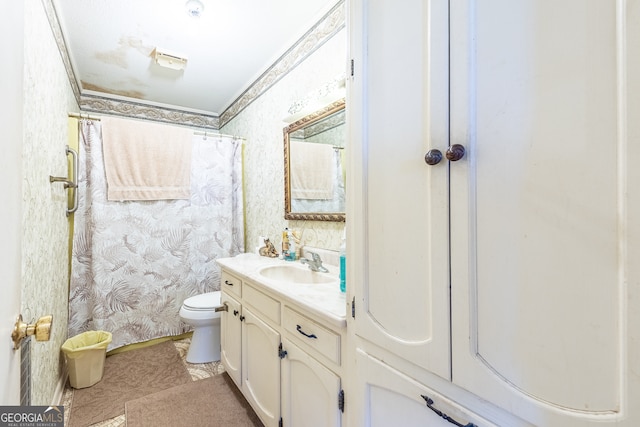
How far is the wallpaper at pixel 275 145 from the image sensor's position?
1.72 metres

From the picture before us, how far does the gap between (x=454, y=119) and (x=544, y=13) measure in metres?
0.21

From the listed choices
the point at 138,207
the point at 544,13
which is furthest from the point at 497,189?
the point at 138,207

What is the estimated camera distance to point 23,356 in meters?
0.74

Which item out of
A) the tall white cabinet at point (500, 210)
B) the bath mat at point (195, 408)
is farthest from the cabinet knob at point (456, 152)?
the bath mat at point (195, 408)

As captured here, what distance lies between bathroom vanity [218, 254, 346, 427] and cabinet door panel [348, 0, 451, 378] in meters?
0.25

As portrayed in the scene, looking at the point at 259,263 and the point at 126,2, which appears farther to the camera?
the point at 259,263

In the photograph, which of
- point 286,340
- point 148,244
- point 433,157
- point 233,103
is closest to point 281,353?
point 286,340

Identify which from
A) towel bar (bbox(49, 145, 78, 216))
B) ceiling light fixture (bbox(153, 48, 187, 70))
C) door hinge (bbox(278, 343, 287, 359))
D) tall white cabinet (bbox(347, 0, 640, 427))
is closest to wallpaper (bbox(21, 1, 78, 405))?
towel bar (bbox(49, 145, 78, 216))

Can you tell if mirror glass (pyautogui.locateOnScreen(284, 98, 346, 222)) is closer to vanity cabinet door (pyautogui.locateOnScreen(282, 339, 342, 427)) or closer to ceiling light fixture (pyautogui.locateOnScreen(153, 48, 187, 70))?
vanity cabinet door (pyautogui.locateOnScreen(282, 339, 342, 427))

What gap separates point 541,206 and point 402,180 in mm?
290

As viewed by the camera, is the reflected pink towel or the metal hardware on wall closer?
the metal hardware on wall

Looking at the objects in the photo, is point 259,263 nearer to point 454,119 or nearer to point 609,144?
point 454,119

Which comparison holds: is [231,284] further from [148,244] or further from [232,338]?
[148,244]

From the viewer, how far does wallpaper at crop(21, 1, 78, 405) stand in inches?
47.7
